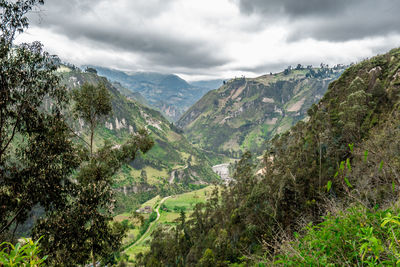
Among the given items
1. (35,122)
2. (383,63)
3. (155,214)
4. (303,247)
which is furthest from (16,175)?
(155,214)

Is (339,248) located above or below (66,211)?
above

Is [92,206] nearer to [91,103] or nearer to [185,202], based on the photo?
[91,103]

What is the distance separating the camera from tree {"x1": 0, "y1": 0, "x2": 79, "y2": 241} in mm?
11781

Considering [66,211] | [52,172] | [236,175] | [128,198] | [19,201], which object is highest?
[52,172]

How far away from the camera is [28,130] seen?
13.1 m

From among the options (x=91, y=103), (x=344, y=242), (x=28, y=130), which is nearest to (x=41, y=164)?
(x=28, y=130)

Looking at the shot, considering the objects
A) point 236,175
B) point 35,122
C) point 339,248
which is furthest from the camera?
point 236,175

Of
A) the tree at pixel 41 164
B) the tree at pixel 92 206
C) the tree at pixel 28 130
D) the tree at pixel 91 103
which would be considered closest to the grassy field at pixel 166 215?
the tree at pixel 92 206

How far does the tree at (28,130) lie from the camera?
11.8 meters

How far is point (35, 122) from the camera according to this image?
43.1 feet

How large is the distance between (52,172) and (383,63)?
222ft

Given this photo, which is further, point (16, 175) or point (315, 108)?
point (315, 108)

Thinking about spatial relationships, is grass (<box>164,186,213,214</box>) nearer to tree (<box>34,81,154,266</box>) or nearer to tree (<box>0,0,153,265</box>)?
tree (<box>34,81,154,266</box>)

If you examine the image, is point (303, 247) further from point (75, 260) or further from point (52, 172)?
point (75, 260)
